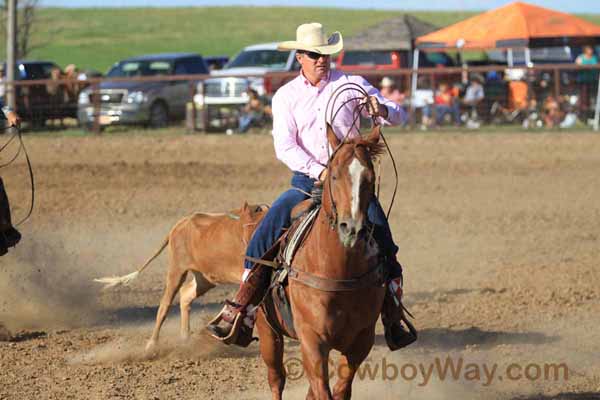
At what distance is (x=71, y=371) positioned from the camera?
741 cm

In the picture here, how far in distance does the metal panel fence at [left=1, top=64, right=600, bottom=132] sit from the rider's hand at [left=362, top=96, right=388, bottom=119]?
49.5ft

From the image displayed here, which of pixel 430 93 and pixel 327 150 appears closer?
pixel 327 150

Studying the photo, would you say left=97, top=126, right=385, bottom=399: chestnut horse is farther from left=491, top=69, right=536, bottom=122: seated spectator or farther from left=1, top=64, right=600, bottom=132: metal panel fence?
left=491, top=69, right=536, bottom=122: seated spectator

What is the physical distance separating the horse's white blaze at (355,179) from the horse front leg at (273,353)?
1.61 metres

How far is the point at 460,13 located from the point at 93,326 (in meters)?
73.1

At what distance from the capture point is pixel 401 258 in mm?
11523

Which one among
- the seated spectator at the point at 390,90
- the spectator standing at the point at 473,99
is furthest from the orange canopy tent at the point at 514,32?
the seated spectator at the point at 390,90

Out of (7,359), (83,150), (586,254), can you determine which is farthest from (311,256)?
(83,150)

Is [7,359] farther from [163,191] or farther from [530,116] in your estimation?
[530,116]

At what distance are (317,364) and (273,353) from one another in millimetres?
902

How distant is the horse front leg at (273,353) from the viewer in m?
6.24

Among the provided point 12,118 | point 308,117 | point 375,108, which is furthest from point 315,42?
point 12,118

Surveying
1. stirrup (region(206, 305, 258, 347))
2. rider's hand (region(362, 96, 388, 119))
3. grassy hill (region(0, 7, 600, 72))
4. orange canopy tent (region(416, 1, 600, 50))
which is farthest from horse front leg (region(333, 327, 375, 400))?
grassy hill (region(0, 7, 600, 72))

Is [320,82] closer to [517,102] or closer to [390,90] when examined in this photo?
[390,90]
